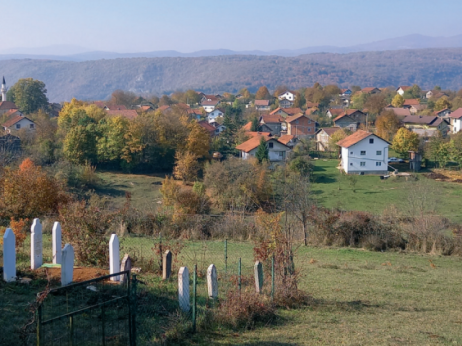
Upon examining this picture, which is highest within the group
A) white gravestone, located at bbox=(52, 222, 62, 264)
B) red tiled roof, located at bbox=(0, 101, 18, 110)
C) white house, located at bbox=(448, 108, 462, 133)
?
red tiled roof, located at bbox=(0, 101, 18, 110)

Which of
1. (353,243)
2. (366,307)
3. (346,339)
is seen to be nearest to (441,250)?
(353,243)

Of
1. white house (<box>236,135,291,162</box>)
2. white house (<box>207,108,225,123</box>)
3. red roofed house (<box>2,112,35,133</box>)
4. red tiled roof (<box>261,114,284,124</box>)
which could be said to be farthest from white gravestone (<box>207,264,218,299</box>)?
white house (<box>207,108,225,123</box>)

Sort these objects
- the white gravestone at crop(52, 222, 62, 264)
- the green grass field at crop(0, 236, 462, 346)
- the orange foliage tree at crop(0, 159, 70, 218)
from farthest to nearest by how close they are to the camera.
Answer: the orange foliage tree at crop(0, 159, 70, 218), the white gravestone at crop(52, 222, 62, 264), the green grass field at crop(0, 236, 462, 346)

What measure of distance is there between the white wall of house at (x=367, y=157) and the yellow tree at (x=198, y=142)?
560 inches

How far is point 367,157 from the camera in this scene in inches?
1962

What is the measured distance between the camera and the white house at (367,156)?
49.7 meters

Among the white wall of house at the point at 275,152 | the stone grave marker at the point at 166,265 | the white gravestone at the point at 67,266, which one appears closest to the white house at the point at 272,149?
the white wall of house at the point at 275,152

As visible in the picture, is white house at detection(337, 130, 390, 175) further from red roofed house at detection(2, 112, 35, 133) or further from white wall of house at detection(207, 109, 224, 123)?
white wall of house at detection(207, 109, 224, 123)

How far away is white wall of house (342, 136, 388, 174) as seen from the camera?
1956 inches

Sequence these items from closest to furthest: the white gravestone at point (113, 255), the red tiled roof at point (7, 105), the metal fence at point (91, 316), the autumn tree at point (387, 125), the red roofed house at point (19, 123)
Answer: the metal fence at point (91, 316) → the white gravestone at point (113, 255) → the red roofed house at point (19, 123) → the autumn tree at point (387, 125) → the red tiled roof at point (7, 105)

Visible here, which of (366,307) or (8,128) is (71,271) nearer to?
(366,307)

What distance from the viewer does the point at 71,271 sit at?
8.61 meters

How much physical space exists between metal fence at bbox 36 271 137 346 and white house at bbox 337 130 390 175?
43.3 metres

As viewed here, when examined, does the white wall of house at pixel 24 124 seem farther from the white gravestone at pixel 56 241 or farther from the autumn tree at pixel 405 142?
the white gravestone at pixel 56 241
